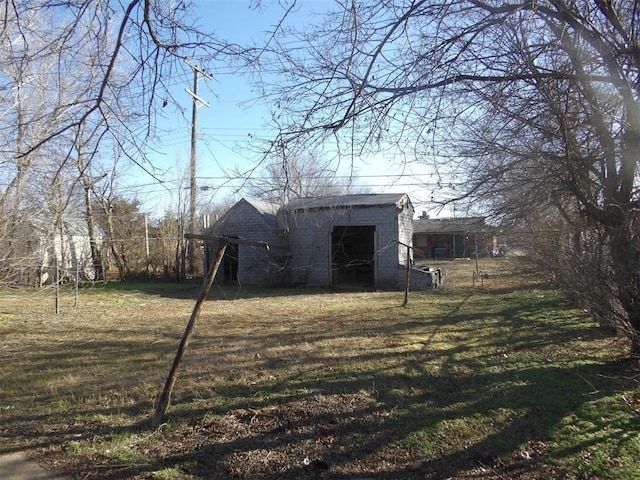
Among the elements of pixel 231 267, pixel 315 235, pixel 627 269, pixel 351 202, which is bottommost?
pixel 231 267

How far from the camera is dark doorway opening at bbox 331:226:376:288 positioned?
20.8m

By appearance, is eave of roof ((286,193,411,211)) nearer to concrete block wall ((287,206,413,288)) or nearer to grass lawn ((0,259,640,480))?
concrete block wall ((287,206,413,288))

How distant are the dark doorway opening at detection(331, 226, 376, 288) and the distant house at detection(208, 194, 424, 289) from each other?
89 millimetres

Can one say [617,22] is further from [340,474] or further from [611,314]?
[340,474]

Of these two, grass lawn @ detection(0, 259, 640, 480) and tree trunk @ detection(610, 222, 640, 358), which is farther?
tree trunk @ detection(610, 222, 640, 358)

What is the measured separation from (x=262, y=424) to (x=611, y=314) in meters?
4.25

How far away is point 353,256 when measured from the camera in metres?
24.3

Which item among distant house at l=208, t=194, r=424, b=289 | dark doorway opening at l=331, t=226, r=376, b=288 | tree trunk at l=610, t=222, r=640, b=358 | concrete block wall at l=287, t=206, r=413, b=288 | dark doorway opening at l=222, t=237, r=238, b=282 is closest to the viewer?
tree trunk at l=610, t=222, r=640, b=358

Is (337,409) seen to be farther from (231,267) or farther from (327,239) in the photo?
(231,267)

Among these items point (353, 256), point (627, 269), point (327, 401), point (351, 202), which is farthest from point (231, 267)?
point (627, 269)

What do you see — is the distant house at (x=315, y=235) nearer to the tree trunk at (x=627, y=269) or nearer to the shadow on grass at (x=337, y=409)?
A: the shadow on grass at (x=337, y=409)

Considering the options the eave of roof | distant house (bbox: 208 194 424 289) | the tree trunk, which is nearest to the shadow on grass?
the tree trunk

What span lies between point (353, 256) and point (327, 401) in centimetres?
1927

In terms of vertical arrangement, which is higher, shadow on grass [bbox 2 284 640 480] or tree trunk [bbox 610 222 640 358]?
tree trunk [bbox 610 222 640 358]
